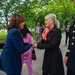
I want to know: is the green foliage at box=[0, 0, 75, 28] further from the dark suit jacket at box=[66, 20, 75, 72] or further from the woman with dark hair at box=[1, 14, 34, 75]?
the dark suit jacket at box=[66, 20, 75, 72]

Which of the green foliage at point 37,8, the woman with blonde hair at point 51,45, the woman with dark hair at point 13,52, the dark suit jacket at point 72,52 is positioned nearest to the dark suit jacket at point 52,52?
the woman with blonde hair at point 51,45

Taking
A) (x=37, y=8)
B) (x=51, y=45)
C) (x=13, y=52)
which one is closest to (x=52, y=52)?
(x=51, y=45)

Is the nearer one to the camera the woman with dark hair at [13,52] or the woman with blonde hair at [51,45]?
the woman with dark hair at [13,52]

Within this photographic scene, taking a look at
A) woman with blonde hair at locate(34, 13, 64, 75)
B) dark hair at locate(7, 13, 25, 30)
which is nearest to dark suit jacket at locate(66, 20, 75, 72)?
woman with blonde hair at locate(34, 13, 64, 75)

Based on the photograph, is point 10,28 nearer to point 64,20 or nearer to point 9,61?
point 9,61

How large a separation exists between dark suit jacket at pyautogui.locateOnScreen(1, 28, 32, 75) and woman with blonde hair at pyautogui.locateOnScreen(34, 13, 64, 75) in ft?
1.93

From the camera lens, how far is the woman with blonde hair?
5.57 meters

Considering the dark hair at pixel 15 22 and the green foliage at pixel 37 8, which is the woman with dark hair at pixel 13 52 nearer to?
the dark hair at pixel 15 22

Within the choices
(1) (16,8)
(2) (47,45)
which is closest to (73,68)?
(2) (47,45)

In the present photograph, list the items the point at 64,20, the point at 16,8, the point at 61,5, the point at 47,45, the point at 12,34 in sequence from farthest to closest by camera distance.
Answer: the point at 64,20 → the point at 61,5 → the point at 16,8 → the point at 47,45 → the point at 12,34

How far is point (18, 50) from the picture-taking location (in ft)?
16.7

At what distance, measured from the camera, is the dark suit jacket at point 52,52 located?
5.56 metres

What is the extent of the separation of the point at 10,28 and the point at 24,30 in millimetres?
2026

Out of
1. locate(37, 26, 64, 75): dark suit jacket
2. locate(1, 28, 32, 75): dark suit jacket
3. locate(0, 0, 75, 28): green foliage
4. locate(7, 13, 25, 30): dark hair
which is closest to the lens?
locate(1, 28, 32, 75): dark suit jacket
